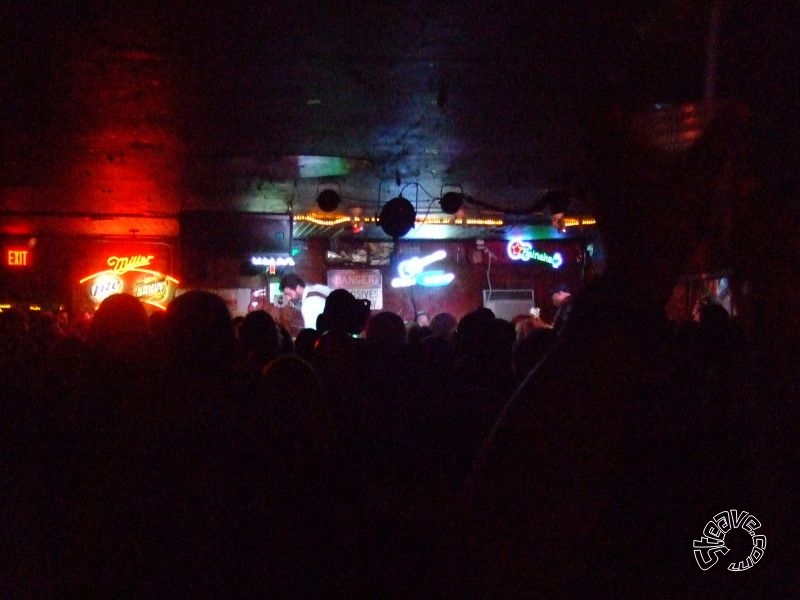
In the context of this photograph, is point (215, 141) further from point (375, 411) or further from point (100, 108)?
point (375, 411)

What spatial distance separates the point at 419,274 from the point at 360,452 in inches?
498

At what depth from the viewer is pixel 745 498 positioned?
126cm

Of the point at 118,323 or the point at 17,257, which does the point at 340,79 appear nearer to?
the point at 118,323

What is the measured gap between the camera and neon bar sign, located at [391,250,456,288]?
16031 mm

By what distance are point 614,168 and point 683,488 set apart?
56cm

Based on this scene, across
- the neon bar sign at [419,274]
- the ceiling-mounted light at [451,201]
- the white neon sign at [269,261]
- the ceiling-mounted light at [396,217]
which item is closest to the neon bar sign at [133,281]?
the white neon sign at [269,261]

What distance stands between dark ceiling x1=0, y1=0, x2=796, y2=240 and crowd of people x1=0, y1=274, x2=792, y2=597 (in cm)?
137

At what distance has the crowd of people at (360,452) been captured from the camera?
94cm

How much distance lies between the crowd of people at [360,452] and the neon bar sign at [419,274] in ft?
36.0

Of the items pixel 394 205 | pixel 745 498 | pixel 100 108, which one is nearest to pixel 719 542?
pixel 745 498

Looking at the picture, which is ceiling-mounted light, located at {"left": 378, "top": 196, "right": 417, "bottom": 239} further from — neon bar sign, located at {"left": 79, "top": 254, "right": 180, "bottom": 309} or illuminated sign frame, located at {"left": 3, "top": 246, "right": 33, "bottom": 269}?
illuminated sign frame, located at {"left": 3, "top": 246, "right": 33, "bottom": 269}

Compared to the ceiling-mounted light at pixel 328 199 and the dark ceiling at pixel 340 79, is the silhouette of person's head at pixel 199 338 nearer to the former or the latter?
the dark ceiling at pixel 340 79

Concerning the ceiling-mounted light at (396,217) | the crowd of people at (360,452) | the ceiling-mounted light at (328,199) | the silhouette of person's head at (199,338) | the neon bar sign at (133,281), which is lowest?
the crowd of people at (360,452)

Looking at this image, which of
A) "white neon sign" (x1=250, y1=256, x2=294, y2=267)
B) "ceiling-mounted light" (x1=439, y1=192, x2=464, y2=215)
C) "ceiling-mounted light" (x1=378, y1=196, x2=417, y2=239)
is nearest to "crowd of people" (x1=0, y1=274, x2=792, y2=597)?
"ceiling-mounted light" (x1=378, y1=196, x2=417, y2=239)
